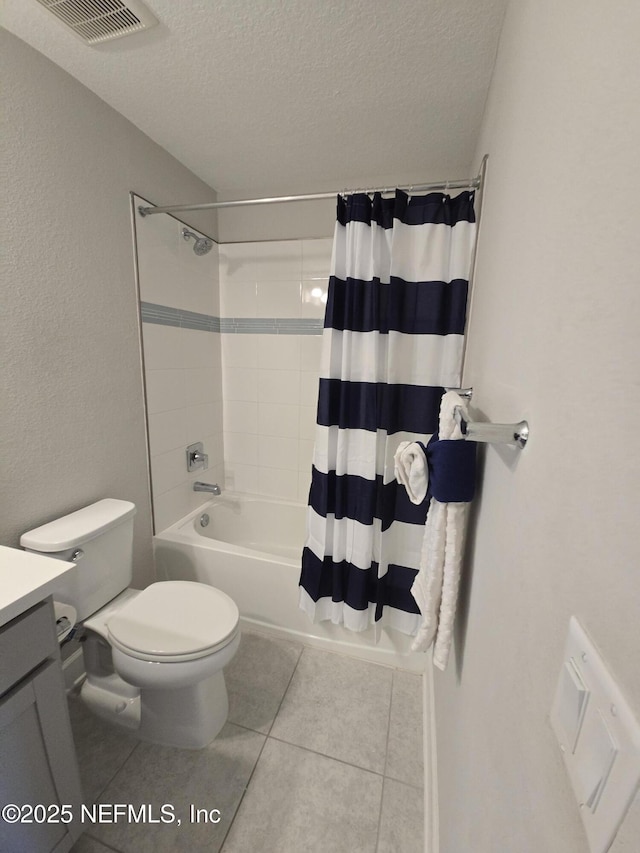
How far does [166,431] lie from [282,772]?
1.49 meters

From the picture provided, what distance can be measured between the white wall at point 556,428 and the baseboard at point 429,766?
43cm

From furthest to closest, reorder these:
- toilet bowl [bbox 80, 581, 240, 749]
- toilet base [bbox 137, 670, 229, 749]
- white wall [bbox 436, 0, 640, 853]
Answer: toilet base [bbox 137, 670, 229, 749] < toilet bowl [bbox 80, 581, 240, 749] < white wall [bbox 436, 0, 640, 853]

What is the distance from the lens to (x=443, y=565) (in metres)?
Result: 0.78

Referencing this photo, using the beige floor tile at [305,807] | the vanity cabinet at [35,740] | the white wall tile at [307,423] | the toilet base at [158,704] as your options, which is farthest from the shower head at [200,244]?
the beige floor tile at [305,807]

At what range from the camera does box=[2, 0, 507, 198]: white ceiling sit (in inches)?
38.8

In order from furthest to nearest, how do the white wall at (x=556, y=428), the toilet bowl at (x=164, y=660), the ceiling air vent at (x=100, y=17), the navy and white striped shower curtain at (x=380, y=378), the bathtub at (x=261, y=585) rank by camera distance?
the bathtub at (x=261, y=585)
the navy and white striped shower curtain at (x=380, y=378)
the toilet bowl at (x=164, y=660)
the ceiling air vent at (x=100, y=17)
the white wall at (x=556, y=428)

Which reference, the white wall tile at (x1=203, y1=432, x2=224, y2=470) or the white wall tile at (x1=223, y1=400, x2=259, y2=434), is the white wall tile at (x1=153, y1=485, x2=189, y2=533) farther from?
the white wall tile at (x1=223, y1=400, x2=259, y2=434)

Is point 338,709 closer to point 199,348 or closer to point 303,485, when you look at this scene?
point 303,485

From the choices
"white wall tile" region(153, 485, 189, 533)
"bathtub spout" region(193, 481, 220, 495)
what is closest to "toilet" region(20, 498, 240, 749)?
"white wall tile" region(153, 485, 189, 533)

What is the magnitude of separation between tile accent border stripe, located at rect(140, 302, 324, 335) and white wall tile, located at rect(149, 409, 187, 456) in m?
0.47

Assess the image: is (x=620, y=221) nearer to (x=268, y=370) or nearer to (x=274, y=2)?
(x=274, y=2)

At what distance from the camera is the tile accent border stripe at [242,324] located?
1.86 m

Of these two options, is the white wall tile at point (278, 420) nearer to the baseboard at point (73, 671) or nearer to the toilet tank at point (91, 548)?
the toilet tank at point (91, 548)

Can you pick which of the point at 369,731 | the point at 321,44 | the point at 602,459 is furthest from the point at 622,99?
the point at 369,731
